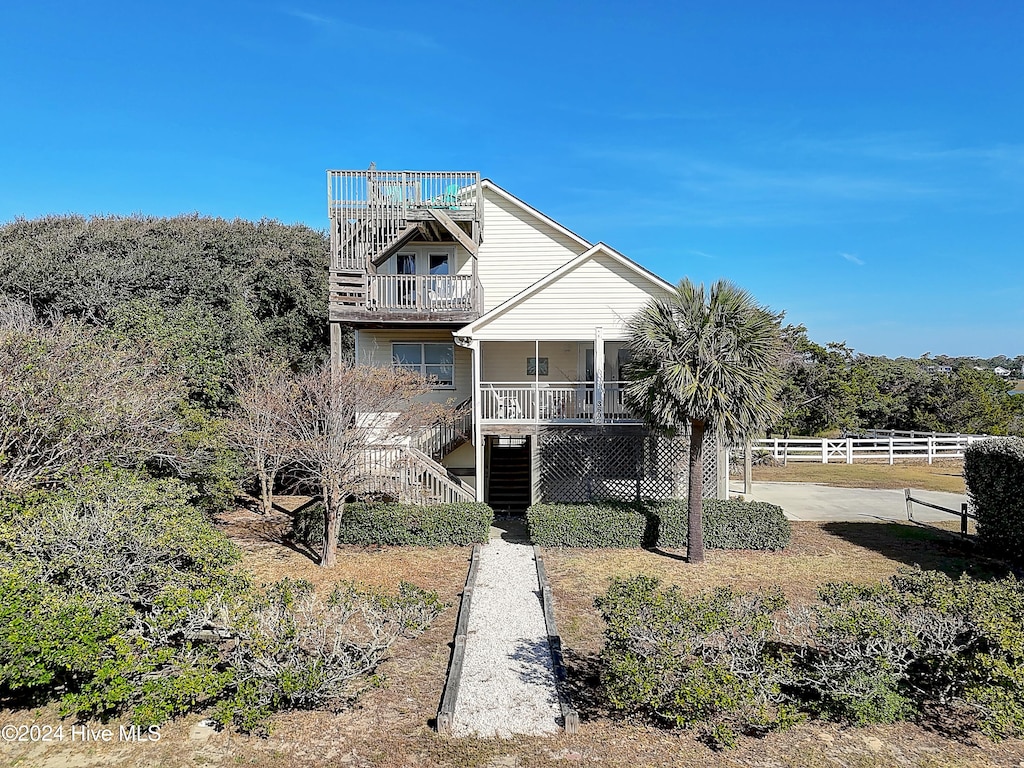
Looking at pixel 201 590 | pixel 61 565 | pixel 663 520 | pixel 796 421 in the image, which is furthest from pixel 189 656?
pixel 796 421

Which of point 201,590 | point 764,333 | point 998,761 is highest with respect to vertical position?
point 764,333

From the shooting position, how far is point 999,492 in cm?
1231

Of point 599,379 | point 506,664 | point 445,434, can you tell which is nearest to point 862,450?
point 599,379

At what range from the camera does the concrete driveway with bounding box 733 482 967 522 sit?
17.1 meters

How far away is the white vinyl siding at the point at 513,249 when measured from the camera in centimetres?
1909

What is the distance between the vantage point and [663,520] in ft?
44.5

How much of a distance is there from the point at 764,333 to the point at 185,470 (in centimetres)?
1292

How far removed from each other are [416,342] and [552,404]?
5552mm

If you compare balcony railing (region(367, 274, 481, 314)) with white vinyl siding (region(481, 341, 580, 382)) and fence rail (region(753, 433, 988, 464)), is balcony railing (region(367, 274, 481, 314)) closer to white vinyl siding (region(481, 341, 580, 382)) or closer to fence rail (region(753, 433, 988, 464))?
white vinyl siding (region(481, 341, 580, 382))

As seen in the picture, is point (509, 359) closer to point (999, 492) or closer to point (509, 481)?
point (509, 481)

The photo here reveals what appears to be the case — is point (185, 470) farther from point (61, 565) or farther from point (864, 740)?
point (864, 740)

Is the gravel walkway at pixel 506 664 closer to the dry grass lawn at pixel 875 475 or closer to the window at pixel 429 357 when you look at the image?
the window at pixel 429 357

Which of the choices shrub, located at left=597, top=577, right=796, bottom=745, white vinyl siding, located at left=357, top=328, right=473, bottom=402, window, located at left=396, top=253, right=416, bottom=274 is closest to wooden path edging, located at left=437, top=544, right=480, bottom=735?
shrub, located at left=597, top=577, right=796, bottom=745

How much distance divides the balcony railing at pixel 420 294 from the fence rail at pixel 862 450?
18.7 meters
